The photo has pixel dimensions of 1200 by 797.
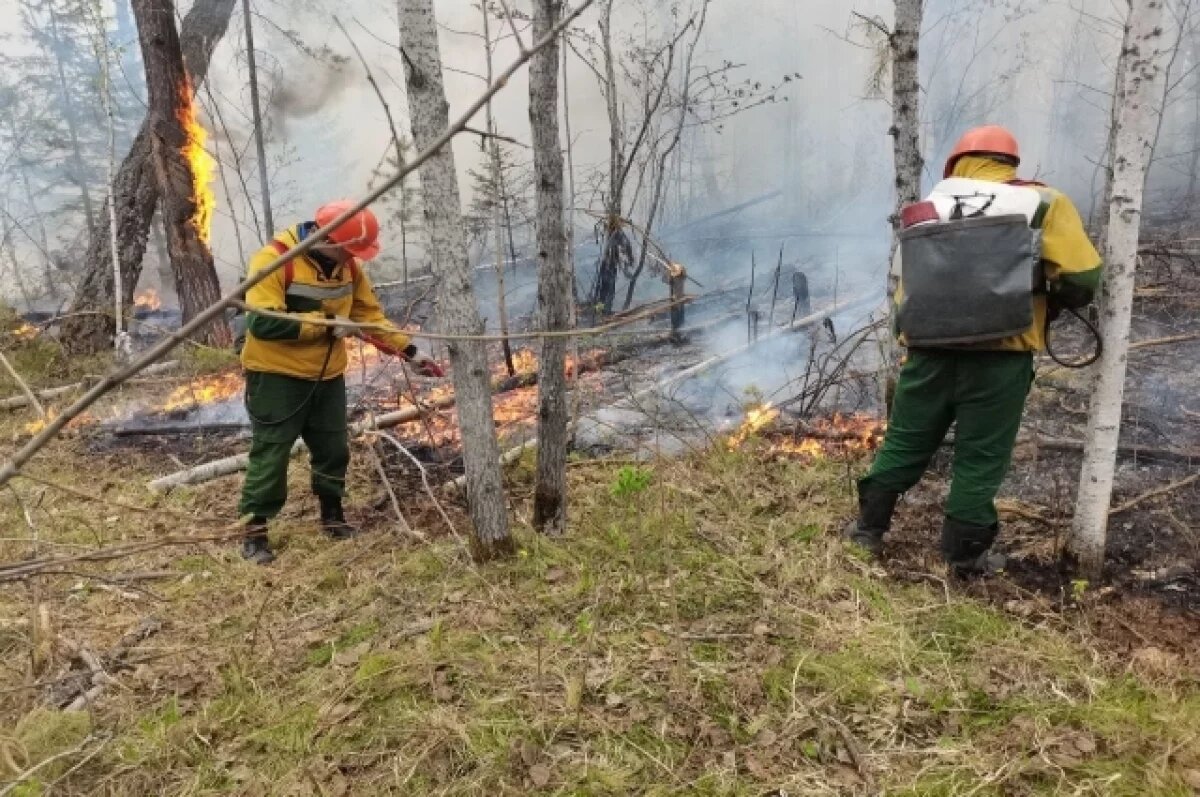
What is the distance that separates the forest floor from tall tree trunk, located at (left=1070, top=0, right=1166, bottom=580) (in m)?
0.77

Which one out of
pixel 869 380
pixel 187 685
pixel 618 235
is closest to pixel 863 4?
pixel 618 235

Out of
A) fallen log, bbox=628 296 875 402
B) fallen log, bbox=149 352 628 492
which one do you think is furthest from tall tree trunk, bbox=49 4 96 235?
fallen log, bbox=628 296 875 402

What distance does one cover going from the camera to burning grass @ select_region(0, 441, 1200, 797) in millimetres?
2426

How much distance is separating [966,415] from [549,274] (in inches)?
90.1

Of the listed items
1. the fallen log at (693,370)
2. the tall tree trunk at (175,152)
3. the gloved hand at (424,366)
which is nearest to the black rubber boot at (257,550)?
the fallen log at (693,370)

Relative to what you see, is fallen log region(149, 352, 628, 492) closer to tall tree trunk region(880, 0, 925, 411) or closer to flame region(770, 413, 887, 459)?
flame region(770, 413, 887, 459)

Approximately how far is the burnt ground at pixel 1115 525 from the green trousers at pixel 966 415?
0.43 meters

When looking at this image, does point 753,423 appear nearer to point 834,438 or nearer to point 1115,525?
point 834,438

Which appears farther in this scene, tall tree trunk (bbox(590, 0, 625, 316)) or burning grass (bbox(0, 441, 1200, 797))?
tall tree trunk (bbox(590, 0, 625, 316))

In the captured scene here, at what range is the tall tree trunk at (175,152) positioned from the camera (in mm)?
10047

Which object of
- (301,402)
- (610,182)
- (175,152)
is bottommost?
(301,402)

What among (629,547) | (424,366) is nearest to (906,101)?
(629,547)

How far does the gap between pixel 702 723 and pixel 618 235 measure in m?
8.66

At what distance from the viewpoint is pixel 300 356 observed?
4422mm
